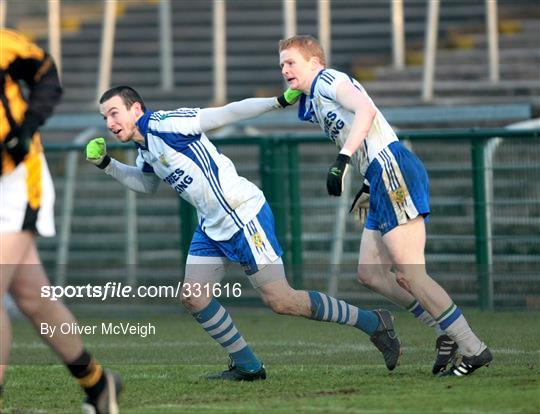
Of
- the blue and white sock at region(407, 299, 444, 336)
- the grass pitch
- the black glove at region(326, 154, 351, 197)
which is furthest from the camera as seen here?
the blue and white sock at region(407, 299, 444, 336)

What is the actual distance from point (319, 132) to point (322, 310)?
7.69 meters

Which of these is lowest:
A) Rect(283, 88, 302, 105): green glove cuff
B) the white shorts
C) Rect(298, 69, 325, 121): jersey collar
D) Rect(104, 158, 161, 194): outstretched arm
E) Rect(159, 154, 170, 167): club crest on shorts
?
Rect(104, 158, 161, 194): outstretched arm

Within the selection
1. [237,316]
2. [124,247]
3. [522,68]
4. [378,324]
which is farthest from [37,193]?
[522,68]

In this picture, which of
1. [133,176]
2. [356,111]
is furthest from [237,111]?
[133,176]

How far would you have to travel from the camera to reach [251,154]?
1558 cm

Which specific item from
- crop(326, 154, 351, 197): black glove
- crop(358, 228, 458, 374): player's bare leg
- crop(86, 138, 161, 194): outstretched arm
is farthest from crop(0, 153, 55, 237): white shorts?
crop(358, 228, 458, 374): player's bare leg

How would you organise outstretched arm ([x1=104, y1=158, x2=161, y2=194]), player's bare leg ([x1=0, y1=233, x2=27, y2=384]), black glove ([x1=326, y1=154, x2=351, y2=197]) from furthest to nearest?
outstretched arm ([x1=104, y1=158, x2=161, y2=194]) < black glove ([x1=326, y1=154, x2=351, y2=197]) < player's bare leg ([x1=0, y1=233, x2=27, y2=384])

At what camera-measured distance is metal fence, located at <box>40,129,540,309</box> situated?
1400cm

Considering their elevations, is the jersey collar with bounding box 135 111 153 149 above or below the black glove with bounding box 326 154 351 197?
above

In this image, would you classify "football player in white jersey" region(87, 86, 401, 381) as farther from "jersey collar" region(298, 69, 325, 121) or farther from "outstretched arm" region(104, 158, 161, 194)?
"outstretched arm" region(104, 158, 161, 194)

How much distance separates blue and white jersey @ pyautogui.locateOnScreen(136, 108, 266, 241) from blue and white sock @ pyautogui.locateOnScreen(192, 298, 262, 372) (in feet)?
1.56

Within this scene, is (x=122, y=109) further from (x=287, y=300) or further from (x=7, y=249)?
(x=7, y=249)

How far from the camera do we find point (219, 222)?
9188mm

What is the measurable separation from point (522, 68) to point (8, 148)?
452 inches
